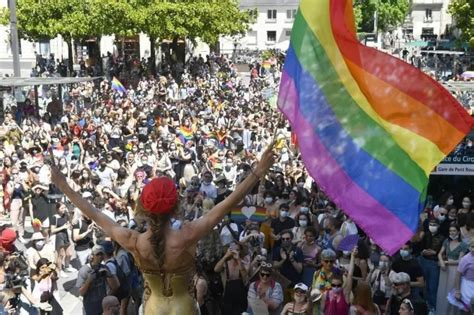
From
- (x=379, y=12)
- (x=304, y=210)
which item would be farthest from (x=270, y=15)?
(x=304, y=210)

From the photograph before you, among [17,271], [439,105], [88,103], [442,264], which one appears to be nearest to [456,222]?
[442,264]

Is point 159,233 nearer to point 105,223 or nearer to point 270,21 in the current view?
point 105,223

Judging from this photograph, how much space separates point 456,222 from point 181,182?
5.76 m

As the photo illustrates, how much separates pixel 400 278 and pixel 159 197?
446 cm

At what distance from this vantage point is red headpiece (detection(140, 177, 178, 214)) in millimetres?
3432

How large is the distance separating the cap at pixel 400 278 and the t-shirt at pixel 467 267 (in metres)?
0.72

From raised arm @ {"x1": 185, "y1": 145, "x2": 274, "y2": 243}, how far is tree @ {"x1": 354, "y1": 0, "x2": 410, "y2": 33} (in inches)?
2768

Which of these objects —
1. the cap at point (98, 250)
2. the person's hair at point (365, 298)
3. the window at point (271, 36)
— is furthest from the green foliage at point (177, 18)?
the window at point (271, 36)

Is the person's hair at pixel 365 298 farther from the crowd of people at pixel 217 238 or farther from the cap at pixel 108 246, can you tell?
the cap at pixel 108 246

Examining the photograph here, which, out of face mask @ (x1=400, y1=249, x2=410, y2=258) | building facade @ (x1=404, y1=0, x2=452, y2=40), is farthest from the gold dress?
building facade @ (x1=404, y1=0, x2=452, y2=40)

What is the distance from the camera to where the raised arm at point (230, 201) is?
11.3 ft

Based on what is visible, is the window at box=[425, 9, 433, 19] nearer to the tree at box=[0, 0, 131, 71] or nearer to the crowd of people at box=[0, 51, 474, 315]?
the tree at box=[0, 0, 131, 71]

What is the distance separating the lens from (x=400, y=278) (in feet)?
24.2

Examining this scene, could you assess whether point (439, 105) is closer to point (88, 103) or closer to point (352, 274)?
point (352, 274)
